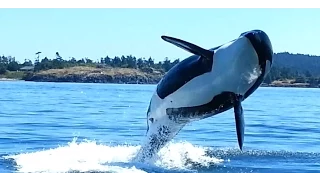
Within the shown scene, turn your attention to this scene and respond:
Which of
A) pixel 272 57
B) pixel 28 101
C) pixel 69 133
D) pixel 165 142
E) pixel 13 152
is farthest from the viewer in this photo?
pixel 28 101

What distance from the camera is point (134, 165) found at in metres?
5.84

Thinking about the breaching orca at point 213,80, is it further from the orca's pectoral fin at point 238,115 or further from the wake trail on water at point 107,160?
the wake trail on water at point 107,160

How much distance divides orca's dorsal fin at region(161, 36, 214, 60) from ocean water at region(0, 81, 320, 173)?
1.12 metres

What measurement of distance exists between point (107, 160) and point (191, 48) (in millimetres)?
1601

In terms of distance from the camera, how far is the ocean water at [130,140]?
5.80 meters

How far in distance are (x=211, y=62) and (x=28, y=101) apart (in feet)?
36.2

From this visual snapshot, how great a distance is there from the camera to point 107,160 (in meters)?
6.13

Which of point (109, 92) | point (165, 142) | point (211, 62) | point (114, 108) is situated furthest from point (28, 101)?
point (211, 62)

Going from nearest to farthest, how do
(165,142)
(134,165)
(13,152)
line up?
(134,165), (165,142), (13,152)

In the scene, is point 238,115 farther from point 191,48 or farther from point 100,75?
point 100,75

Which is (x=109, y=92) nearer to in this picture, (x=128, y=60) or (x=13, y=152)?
(x=128, y=60)

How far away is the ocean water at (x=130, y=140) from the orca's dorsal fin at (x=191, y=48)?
1.12m

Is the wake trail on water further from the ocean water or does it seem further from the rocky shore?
the rocky shore

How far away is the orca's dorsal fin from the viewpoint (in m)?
5.33
